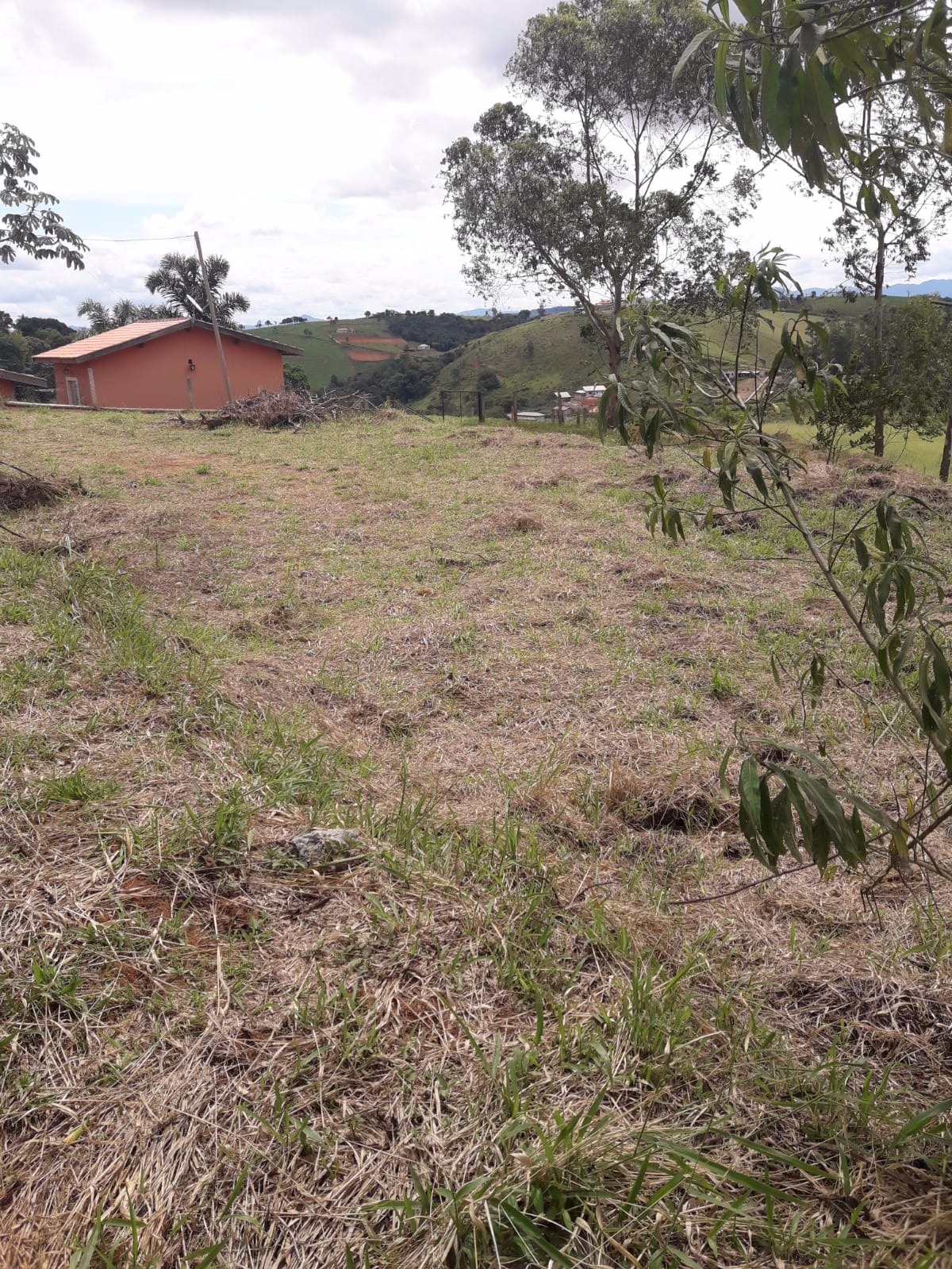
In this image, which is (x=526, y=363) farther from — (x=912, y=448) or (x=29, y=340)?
(x=912, y=448)

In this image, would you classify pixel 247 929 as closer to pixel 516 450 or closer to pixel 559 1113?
pixel 559 1113

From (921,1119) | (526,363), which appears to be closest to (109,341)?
(921,1119)

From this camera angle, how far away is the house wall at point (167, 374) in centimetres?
2489

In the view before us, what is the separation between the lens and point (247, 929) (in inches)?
80.5

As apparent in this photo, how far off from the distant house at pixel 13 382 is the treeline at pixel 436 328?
5100 centimetres

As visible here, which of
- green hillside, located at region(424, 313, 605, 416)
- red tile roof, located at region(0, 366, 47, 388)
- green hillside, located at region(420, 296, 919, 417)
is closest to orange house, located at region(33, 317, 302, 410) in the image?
red tile roof, located at region(0, 366, 47, 388)

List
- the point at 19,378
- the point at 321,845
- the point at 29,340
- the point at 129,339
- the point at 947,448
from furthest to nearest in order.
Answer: the point at 29,340 < the point at 19,378 < the point at 129,339 < the point at 947,448 < the point at 321,845

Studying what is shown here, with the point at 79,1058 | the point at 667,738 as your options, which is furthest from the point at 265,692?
the point at 79,1058

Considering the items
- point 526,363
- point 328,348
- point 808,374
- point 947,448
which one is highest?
point 328,348

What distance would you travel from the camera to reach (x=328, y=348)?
7519 cm

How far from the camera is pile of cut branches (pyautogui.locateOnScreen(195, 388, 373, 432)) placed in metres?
16.8

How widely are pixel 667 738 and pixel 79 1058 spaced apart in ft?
9.04

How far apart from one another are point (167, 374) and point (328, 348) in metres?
52.9

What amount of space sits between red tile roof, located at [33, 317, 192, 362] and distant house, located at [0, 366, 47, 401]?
0.64m
